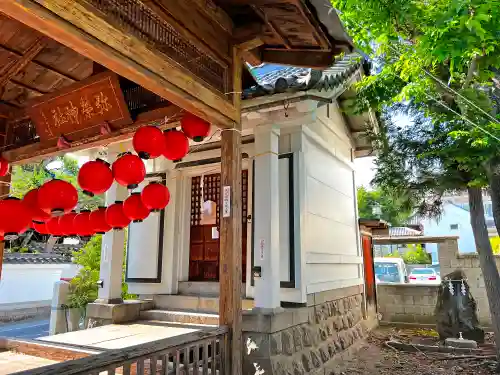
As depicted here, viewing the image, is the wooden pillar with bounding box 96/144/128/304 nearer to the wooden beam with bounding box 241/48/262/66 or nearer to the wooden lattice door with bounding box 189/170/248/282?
the wooden lattice door with bounding box 189/170/248/282

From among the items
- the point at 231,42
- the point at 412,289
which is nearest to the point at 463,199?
the point at 412,289

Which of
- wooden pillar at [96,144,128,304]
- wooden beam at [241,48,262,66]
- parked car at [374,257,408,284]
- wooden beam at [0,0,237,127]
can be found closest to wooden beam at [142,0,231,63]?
wooden beam at [241,48,262,66]

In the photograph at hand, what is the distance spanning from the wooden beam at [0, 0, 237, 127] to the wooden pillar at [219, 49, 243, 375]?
0.40 m

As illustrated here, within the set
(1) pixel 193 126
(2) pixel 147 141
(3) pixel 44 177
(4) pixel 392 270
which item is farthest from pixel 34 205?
(4) pixel 392 270

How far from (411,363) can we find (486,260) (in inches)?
104

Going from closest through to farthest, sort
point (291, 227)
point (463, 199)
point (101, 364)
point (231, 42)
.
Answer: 1. point (101, 364)
2. point (231, 42)
3. point (291, 227)
4. point (463, 199)

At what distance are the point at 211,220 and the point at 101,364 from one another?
4.96 meters

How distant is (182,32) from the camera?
3752 millimetres

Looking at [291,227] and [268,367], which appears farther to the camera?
[291,227]

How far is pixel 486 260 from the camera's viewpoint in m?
7.94

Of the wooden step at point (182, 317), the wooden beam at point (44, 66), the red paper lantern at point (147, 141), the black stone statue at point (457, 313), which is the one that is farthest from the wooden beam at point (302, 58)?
the black stone statue at point (457, 313)

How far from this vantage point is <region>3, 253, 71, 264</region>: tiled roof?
17141 mm

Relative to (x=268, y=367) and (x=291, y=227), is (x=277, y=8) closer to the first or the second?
(x=291, y=227)

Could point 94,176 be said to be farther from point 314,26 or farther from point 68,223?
point 314,26
